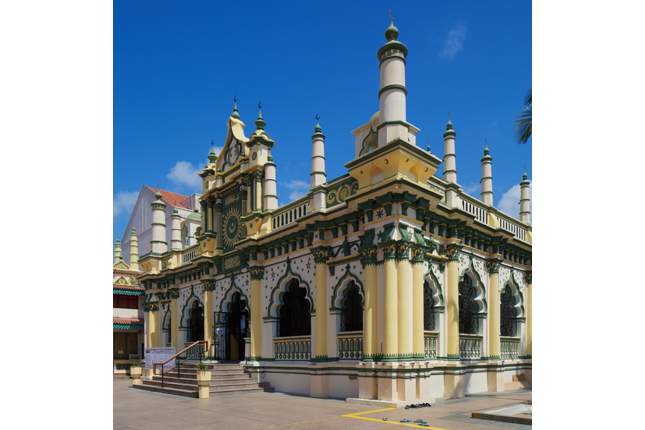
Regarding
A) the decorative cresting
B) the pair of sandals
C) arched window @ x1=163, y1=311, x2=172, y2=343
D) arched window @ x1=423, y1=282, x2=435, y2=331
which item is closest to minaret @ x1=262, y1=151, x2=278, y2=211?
the decorative cresting

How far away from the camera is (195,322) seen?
78.8 feet

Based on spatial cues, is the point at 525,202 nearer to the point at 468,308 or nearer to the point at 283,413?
the point at 468,308

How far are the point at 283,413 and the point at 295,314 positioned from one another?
668cm

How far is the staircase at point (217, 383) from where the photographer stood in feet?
52.4

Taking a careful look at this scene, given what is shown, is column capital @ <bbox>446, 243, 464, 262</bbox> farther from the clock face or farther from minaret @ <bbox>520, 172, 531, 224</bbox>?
the clock face

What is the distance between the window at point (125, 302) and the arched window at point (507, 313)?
20.9 metres

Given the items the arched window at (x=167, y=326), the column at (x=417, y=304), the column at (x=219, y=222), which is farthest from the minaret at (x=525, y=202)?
the arched window at (x=167, y=326)

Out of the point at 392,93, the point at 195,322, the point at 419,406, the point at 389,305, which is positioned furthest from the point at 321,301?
the point at 195,322

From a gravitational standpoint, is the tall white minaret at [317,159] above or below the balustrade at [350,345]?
above

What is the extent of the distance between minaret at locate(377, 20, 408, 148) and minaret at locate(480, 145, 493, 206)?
6.51 meters

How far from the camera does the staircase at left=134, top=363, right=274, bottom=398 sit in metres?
16.0

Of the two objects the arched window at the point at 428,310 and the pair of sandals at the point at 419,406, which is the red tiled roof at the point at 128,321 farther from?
the pair of sandals at the point at 419,406

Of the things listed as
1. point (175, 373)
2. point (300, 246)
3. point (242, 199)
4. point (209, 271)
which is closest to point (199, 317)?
point (209, 271)

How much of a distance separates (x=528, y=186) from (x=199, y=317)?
55.4 feet
